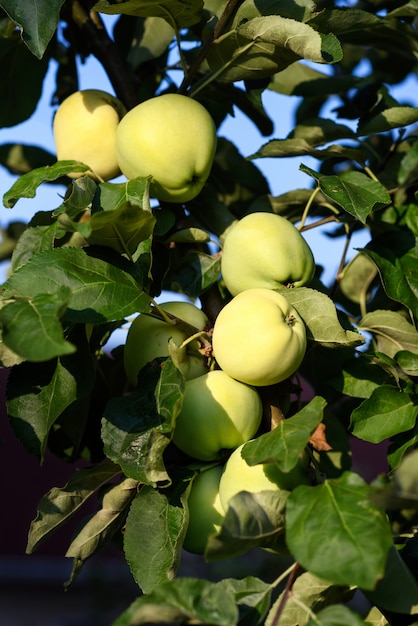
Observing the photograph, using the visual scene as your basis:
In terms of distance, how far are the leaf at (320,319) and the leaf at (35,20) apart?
407 millimetres

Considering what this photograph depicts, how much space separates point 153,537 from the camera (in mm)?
810

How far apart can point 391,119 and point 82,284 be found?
0.56 m

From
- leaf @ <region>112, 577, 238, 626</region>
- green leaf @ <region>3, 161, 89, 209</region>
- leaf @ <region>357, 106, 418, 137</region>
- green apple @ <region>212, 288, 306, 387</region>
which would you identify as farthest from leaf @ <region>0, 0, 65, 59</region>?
leaf @ <region>112, 577, 238, 626</region>

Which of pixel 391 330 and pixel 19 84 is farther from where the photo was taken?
pixel 19 84

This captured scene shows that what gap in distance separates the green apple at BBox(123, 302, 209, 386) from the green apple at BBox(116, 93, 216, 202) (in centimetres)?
16

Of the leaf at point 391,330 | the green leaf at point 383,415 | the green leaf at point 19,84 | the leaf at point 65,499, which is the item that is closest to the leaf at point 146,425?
the leaf at point 65,499

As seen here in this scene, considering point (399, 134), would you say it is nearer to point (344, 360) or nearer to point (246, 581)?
point (344, 360)

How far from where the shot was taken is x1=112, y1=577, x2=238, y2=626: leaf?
0.61 metres

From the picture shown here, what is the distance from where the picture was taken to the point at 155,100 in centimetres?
95

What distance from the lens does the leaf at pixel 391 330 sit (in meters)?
1.02

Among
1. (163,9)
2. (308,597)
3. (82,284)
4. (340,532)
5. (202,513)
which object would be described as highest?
(163,9)

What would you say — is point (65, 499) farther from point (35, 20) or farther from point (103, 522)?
point (35, 20)

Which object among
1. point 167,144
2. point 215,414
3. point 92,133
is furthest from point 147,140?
point 215,414

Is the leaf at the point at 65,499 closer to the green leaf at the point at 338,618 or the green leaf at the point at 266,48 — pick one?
the green leaf at the point at 338,618
